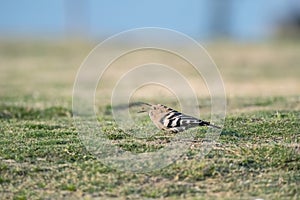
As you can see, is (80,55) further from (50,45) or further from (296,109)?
(296,109)

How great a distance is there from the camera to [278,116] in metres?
10.7

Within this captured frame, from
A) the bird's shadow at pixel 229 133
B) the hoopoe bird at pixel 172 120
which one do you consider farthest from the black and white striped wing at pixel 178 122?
the bird's shadow at pixel 229 133

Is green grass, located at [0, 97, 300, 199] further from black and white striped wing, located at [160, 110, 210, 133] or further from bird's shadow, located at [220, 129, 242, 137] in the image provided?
black and white striped wing, located at [160, 110, 210, 133]

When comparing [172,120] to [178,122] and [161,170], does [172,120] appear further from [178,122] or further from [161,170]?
[161,170]

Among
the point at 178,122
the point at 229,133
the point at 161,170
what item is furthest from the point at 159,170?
the point at 229,133

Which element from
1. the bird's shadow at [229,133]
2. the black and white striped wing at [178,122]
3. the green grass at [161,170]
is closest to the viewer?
the green grass at [161,170]

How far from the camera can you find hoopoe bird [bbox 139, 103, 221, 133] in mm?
9000

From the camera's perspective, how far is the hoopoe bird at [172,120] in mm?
9000

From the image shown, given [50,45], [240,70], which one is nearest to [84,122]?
[240,70]

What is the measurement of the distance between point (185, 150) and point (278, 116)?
2.46m

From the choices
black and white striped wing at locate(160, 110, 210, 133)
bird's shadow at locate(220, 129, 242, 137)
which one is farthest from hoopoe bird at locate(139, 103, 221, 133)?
bird's shadow at locate(220, 129, 242, 137)

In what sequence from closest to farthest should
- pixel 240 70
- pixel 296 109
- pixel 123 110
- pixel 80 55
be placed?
pixel 296 109, pixel 123 110, pixel 240 70, pixel 80 55

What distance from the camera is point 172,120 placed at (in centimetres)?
911

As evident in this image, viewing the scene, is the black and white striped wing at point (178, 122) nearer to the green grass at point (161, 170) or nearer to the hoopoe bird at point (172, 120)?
the hoopoe bird at point (172, 120)
